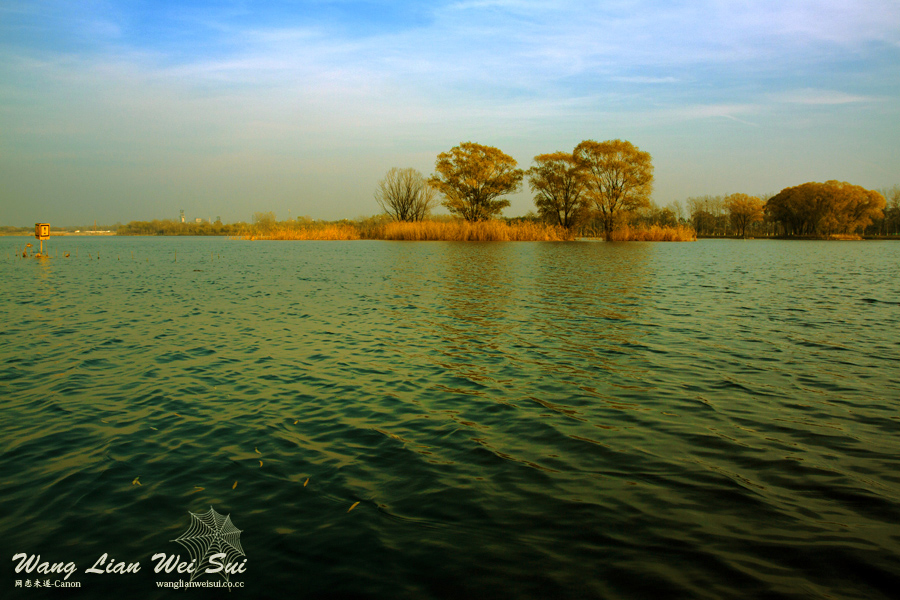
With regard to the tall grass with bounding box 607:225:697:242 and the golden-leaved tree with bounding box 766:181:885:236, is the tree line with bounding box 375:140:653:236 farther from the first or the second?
the golden-leaved tree with bounding box 766:181:885:236

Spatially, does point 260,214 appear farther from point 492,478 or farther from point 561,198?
point 492,478

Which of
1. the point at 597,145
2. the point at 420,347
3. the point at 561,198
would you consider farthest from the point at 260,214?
the point at 420,347

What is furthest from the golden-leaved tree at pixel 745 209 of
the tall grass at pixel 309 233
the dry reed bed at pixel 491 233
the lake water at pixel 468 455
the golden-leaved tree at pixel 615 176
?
the lake water at pixel 468 455

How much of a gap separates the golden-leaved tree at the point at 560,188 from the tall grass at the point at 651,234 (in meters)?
4.84

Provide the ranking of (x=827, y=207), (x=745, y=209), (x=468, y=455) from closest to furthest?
(x=468, y=455), (x=827, y=207), (x=745, y=209)

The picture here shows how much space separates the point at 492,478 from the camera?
159 inches

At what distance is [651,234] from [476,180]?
2379 centimetres

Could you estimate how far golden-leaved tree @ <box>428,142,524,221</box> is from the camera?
209 ft

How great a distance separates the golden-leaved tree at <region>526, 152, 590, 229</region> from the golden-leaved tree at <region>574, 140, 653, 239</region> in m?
1.12

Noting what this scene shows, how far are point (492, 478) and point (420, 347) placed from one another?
4952 mm

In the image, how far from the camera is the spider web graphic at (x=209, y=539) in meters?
3.10

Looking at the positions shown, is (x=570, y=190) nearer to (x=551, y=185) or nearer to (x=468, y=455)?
(x=551, y=185)

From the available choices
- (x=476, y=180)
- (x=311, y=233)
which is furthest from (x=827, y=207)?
(x=311, y=233)

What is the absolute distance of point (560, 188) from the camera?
61.9 metres
